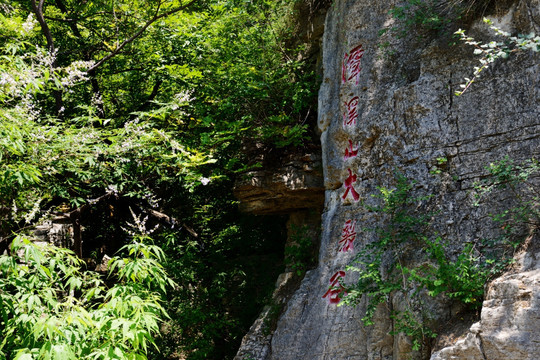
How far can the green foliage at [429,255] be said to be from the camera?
3.77m

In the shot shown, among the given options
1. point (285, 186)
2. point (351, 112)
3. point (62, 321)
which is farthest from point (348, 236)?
point (62, 321)

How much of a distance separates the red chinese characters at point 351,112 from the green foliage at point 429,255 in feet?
3.77

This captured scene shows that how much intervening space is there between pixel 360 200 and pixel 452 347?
6.50 feet

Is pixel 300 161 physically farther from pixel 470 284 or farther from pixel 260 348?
pixel 470 284

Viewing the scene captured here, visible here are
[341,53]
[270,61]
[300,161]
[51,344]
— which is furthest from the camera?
[270,61]

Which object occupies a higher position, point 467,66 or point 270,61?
point 270,61

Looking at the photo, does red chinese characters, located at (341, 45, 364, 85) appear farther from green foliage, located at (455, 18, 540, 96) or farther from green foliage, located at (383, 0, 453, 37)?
green foliage, located at (455, 18, 540, 96)

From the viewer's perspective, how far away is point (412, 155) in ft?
15.6

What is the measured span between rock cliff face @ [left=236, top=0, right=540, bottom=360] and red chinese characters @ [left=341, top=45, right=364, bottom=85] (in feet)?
0.04

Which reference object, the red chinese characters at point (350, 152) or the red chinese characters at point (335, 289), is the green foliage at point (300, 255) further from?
the red chinese characters at point (350, 152)

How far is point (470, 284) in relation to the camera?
12.1 feet

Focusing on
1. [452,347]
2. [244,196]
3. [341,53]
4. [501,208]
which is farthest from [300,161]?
[452,347]

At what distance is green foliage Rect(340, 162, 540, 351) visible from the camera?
3.77 m

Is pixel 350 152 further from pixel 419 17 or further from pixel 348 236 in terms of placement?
pixel 419 17
